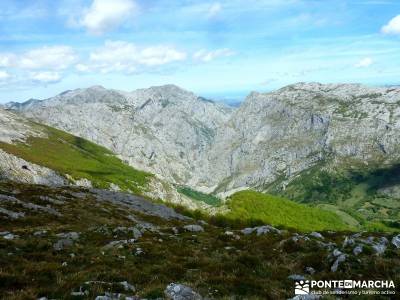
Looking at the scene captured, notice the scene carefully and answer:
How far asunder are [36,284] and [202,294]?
7696 mm

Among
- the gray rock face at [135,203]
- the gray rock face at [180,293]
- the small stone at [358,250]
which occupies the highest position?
the gray rock face at [180,293]

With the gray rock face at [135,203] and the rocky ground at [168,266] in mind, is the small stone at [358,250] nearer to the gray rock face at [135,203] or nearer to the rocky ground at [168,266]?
the rocky ground at [168,266]

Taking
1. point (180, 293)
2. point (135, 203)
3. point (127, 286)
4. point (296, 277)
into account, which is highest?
point (180, 293)

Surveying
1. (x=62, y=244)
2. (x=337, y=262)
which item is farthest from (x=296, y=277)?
(x=62, y=244)

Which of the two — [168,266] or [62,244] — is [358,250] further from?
[62,244]

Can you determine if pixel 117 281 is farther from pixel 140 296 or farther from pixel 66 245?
pixel 66 245

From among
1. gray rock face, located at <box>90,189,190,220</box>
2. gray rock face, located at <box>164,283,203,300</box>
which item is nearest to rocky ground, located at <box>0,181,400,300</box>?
gray rock face, located at <box>164,283,203,300</box>

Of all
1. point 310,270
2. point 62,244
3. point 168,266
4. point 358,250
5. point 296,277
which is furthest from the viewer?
point 62,244

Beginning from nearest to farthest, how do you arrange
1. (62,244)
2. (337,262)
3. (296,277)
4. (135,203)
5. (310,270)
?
1. (296,277)
2. (337,262)
3. (310,270)
4. (62,244)
5. (135,203)

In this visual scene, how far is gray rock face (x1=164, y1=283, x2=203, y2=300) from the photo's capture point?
16531 mm

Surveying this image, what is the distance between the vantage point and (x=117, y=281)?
19.8 meters

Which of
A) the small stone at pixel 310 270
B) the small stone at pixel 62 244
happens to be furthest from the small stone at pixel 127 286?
the small stone at pixel 62 244

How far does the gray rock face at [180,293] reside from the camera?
16531mm

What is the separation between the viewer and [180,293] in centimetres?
1691
